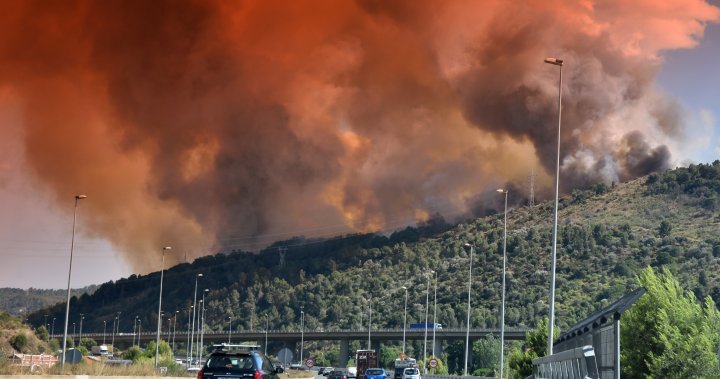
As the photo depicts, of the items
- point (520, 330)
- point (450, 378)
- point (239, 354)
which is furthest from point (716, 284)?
point (239, 354)

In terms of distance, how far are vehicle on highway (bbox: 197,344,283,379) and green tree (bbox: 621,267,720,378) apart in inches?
782

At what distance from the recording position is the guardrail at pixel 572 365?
25938 mm

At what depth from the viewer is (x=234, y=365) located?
3381cm

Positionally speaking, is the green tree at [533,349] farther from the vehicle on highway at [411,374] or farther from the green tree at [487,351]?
the green tree at [487,351]

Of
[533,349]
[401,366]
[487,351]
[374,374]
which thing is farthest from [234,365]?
[487,351]

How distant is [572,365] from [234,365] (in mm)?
10640

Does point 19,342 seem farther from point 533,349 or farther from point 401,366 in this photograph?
point 533,349

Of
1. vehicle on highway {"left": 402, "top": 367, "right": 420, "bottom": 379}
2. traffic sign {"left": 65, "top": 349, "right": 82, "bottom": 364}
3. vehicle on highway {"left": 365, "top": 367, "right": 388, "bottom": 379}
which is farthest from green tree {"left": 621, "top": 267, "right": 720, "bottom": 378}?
vehicle on highway {"left": 365, "top": 367, "right": 388, "bottom": 379}

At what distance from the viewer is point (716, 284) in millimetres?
183750

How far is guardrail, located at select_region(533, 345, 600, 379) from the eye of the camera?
2594 centimetres

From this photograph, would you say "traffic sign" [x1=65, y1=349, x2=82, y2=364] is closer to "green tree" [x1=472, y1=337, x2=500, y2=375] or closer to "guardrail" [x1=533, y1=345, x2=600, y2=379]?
"guardrail" [x1=533, y1=345, x2=600, y2=379]

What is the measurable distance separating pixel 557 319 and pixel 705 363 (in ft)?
448

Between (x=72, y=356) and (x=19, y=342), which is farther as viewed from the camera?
(x=19, y=342)

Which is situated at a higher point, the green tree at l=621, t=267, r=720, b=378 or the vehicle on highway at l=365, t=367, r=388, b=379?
the green tree at l=621, t=267, r=720, b=378
